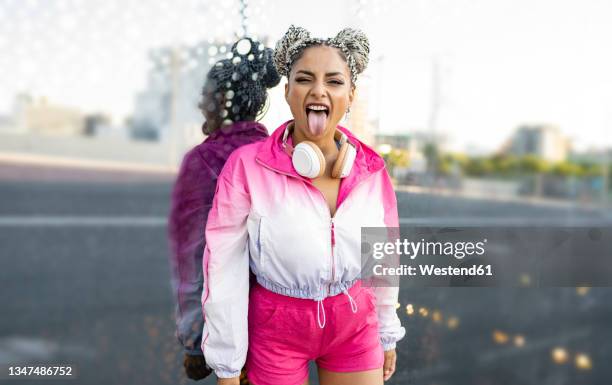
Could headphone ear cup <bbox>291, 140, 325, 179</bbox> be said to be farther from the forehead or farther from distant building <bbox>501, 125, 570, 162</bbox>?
distant building <bbox>501, 125, 570, 162</bbox>

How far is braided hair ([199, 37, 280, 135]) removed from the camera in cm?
176

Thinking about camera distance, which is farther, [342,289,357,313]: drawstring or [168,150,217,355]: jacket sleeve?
[168,150,217,355]: jacket sleeve

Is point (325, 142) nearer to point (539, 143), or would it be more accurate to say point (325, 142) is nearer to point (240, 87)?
point (240, 87)

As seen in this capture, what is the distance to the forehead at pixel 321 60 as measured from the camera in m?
1.34

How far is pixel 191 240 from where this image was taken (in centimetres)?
169

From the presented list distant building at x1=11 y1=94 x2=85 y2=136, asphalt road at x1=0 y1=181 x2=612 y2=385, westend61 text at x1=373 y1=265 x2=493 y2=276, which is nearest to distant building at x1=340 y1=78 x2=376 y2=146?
asphalt road at x1=0 y1=181 x2=612 y2=385

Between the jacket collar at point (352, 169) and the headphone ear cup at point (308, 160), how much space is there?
0.03 meters

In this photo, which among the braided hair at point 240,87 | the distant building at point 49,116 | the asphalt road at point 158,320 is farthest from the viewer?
the distant building at point 49,116

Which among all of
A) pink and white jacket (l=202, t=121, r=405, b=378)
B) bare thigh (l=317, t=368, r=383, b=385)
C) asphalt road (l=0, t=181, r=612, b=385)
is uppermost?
pink and white jacket (l=202, t=121, r=405, b=378)

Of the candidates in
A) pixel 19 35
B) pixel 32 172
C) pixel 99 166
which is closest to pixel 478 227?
pixel 19 35

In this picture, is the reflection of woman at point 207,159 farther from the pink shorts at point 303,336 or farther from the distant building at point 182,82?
the pink shorts at point 303,336

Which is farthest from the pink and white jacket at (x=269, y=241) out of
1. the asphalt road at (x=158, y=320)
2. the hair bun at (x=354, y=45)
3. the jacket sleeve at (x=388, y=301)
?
the asphalt road at (x=158, y=320)

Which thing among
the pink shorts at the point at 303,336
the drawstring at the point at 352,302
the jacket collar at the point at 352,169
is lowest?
the pink shorts at the point at 303,336

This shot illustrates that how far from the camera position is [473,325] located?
4293mm
